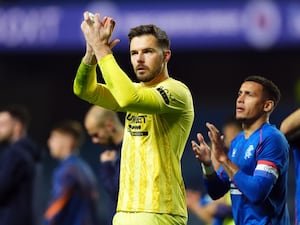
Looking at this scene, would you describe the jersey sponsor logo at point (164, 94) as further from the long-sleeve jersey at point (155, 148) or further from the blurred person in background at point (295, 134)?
the blurred person in background at point (295, 134)

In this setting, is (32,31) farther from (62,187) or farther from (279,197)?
(279,197)

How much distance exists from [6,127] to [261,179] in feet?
15.0

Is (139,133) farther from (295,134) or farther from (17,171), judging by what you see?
(17,171)

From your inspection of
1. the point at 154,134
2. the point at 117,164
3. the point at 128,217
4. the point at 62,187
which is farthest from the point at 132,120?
the point at 62,187

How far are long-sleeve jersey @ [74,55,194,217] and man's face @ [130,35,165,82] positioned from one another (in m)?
0.08

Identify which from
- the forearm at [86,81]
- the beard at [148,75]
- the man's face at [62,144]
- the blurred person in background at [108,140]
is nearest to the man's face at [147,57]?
the beard at [148,75]

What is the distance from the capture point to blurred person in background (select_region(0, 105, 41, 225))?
29.3ft

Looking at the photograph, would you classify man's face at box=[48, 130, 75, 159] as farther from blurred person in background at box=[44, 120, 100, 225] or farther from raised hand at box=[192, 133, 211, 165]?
raised hand at box=[192, 133, 211, 165]

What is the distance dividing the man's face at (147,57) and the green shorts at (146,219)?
0.79 meters

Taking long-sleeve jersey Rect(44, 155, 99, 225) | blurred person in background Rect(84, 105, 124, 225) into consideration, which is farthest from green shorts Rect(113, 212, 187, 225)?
long-sleeve jersey Rect(44, 155, 99, 225)

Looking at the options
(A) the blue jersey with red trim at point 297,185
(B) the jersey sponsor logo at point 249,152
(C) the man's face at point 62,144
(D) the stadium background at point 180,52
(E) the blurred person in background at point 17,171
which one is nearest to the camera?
(B) the jersey sponsor logo at point 249,152

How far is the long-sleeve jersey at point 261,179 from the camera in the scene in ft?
17.6

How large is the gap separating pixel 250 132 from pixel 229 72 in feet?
34.9

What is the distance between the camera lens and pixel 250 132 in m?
5.73
